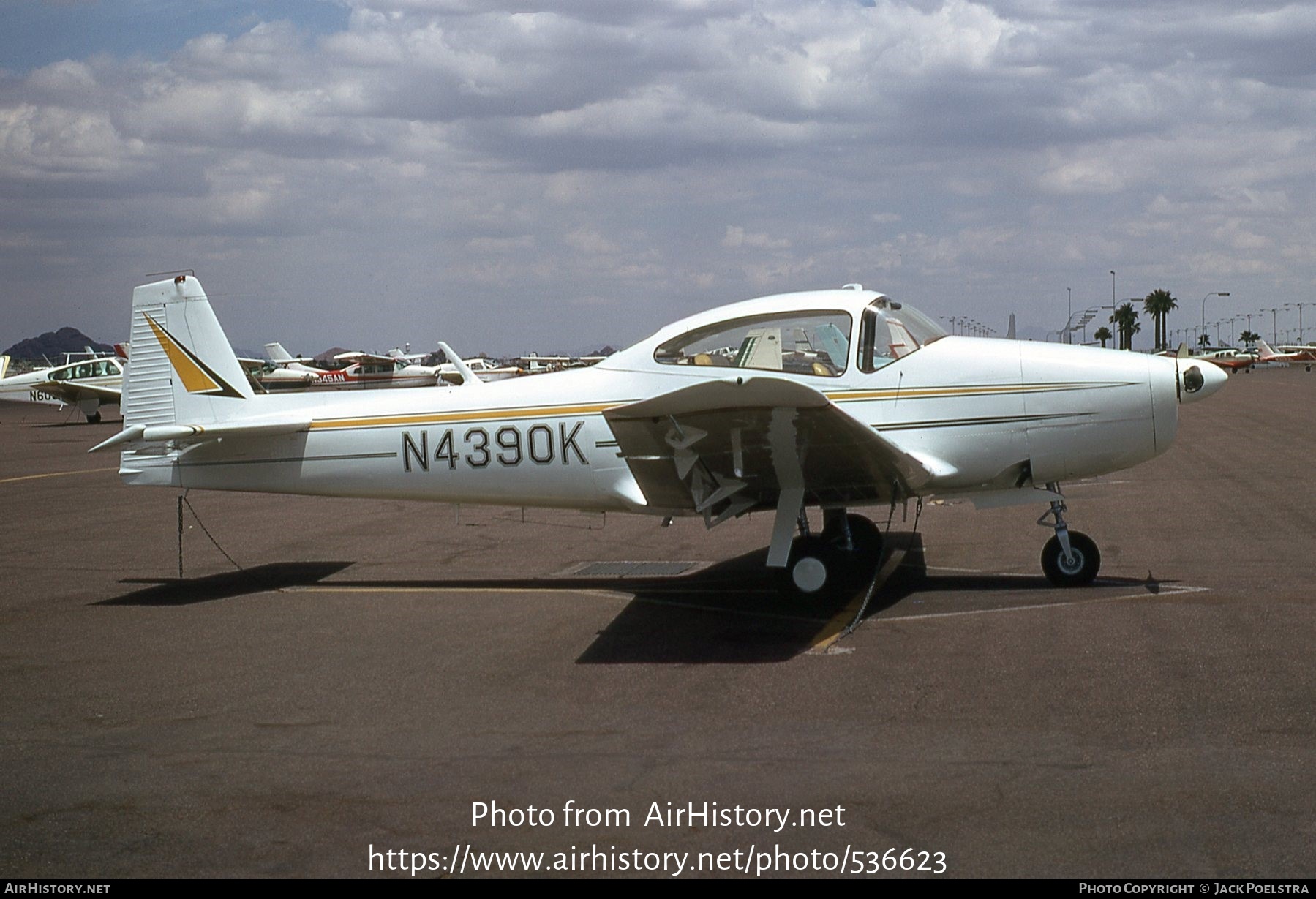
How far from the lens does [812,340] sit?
8.98 m

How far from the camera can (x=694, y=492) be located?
8.62 meters

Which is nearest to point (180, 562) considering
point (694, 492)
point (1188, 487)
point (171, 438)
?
point (171, 438)

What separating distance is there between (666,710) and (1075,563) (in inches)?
167

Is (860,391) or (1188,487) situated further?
(1188,487)

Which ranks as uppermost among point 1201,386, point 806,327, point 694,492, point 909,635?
point 806,327

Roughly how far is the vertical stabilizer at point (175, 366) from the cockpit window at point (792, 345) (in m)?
4.67

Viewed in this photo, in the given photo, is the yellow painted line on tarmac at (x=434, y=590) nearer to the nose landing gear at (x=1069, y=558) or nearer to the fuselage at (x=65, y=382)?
the nose landing gear at (x=1069, y=558)

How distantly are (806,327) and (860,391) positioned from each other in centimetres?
66

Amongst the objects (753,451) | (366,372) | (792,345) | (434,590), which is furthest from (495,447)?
(366,372)

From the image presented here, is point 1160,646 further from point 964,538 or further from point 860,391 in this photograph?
point 964,538

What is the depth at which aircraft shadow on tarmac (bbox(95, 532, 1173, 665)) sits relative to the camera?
25.0 ft

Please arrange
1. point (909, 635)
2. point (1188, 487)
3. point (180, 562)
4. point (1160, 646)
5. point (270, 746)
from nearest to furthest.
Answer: point (270, 746) → point (1160, 646) → point (909, 635) → point (180, 562) → point (1188, 487)

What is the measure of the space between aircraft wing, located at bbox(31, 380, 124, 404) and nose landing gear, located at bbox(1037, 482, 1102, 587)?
38.2 metres

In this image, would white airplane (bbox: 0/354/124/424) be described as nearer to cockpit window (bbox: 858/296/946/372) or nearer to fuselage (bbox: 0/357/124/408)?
fuselage (bbox: 0/357/124/408)
